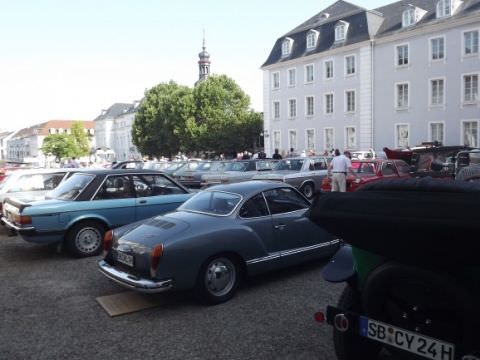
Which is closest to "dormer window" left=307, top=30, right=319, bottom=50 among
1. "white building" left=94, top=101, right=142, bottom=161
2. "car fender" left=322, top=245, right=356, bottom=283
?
"car fender" left=322, top=245, right=356, bottom=283

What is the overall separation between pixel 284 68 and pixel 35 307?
42764mm

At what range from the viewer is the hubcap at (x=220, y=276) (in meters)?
5.35

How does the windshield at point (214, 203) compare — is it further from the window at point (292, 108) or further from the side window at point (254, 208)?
the window at point (292, 108)

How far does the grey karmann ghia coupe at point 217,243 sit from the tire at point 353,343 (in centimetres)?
162

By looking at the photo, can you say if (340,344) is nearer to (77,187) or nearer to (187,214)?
(187,214)

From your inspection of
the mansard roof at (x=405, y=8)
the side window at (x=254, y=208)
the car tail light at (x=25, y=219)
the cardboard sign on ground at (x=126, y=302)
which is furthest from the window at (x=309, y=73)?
the cardboard sign on ground at (x=126, y=302)

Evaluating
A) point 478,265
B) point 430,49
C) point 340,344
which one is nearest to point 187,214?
point 340,344

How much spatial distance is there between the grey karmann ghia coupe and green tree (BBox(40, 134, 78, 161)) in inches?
3914

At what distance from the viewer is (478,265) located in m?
2.71

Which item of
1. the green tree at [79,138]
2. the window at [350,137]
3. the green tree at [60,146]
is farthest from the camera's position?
the green tree at [79,138]

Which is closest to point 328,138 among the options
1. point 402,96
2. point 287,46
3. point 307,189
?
point 402,96

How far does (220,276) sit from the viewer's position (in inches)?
214

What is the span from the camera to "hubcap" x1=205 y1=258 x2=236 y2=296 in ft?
17.5

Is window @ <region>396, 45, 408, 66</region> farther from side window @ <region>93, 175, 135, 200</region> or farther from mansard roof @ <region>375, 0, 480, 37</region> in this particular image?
side window @ <region>93, 175, 135, 200</region>
